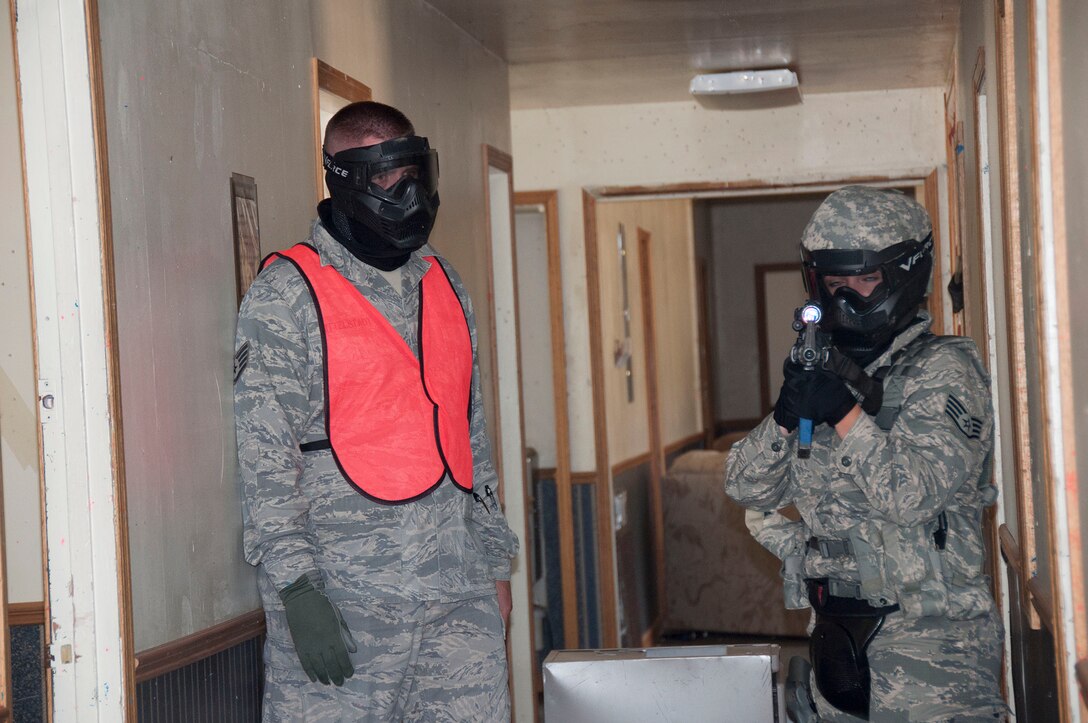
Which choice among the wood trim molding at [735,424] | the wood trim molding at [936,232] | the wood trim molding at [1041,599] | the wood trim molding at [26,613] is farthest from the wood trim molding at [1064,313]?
the wood trim molding at [735,424]

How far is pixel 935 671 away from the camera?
7.55 feet

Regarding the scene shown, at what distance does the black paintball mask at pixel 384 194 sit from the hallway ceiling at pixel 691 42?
1.64m

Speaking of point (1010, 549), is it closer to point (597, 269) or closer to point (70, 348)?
point (70, 348)

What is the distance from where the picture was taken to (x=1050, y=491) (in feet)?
6.20

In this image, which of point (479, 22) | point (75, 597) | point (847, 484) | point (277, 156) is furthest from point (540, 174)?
point (75, 597)

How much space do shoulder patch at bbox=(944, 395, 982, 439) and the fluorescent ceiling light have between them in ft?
8.75

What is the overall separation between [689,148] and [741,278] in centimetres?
507

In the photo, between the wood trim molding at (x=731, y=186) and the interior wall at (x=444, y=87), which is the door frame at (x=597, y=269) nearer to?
the wood trim molding at (x=731, y=186)

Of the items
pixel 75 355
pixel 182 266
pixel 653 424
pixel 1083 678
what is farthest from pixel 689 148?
pixel 1083 678

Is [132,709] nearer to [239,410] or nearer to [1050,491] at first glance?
[239,410]

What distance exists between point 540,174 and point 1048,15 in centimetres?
388

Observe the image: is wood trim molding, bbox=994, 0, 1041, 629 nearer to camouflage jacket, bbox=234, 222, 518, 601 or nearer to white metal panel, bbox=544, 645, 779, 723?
white metal panel, bbox=544, 645, 779, 723

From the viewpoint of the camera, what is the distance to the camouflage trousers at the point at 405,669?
2264 millimetres

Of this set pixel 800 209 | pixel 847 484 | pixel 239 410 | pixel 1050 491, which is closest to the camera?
Answer: pixel 1050 491
